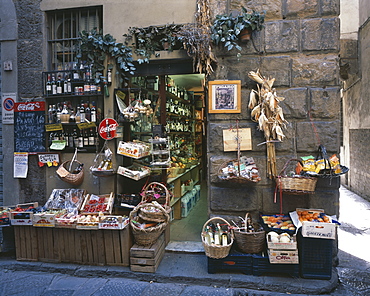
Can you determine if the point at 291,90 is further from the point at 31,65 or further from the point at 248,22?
the point at 31,65

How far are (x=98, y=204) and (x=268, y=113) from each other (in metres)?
3.27

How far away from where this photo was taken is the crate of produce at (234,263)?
4.21 metres

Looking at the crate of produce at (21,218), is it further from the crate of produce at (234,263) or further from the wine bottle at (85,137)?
the crate of produce at (234,263)

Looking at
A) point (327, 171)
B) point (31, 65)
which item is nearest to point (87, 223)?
point (31, 65)

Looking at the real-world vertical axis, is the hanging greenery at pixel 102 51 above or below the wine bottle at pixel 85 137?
above

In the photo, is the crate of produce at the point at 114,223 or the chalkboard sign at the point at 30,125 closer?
the crate of produce at the point at 114,223

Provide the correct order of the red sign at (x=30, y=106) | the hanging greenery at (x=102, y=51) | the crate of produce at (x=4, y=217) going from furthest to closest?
the red sign at (x=30, y=106), the hanging greenery at (x=102, y=51), the crate of produce at (x=4, y=217)

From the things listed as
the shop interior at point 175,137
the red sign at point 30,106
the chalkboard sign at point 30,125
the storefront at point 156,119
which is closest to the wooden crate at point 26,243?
the storefront at point 156,119

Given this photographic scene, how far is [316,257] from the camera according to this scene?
4055 mm

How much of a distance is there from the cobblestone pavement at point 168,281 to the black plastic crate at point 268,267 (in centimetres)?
8

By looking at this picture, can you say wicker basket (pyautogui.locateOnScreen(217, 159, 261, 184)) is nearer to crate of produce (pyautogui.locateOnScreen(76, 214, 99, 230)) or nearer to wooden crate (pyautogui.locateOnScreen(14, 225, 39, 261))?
crate of produce (pyautogui.locateOnScreen(76, 214, 99, 230))

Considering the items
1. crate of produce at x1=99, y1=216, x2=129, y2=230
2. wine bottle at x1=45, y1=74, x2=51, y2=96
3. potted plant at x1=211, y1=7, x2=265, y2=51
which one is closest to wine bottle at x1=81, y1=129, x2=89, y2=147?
wine bottle at x1=45, y1=74, x2=51, y2=96

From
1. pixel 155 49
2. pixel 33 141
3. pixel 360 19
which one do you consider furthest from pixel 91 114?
pixel 360 19

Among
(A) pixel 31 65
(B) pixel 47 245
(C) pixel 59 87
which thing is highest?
(A) pixel 31 65
